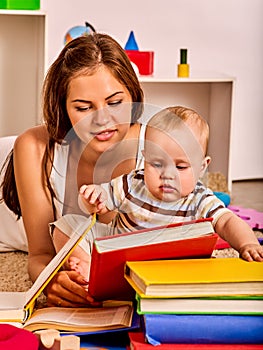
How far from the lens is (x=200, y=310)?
1.20 meters

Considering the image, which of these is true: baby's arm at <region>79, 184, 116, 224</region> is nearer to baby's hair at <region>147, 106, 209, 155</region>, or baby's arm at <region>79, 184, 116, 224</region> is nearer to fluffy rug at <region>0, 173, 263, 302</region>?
baby's hair at <region>147, 106, 209, 155</region>

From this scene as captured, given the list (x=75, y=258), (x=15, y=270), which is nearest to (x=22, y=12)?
(x=15, y=270)

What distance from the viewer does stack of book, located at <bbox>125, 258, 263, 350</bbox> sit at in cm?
119

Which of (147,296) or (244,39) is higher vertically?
Result: (244,39)

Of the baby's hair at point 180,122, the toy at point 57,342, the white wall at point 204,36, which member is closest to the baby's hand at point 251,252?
the baby's hair at point 180,122

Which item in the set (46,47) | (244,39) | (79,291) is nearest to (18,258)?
(79,291)

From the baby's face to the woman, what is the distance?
16 centimetres

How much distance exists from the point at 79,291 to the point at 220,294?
1.05 ft

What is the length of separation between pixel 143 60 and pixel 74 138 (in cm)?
150

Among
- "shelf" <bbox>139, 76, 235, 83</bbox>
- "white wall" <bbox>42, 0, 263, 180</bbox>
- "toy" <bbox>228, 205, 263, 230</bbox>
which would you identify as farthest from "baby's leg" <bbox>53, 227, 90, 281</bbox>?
"white wall" <bbox>42, 0, 263, 180</bbox>

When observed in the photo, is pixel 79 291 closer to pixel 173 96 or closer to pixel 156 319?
pixel 156 319

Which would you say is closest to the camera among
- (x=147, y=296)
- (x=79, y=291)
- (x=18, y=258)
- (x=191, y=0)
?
(x=147, y=296)

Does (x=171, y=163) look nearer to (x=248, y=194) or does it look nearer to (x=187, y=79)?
(x=187, y=79)

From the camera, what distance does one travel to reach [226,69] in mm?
3553
